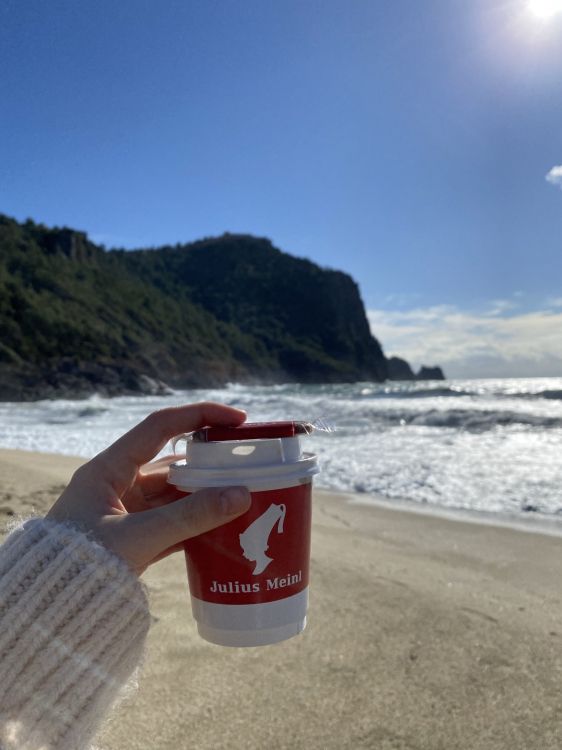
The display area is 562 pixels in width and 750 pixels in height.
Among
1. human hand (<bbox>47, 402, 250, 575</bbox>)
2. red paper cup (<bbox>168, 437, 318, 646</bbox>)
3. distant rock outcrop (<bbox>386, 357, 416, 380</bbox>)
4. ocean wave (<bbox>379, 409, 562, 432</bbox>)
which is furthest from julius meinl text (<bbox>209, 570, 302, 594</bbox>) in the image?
distant rock outcrop (<bbox>386, 357, 416, 380</bbox>)

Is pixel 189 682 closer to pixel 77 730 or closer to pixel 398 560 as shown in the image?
pixel 77 730

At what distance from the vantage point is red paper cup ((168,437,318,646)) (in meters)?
1.13

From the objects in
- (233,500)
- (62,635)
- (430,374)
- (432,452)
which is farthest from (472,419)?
(430,374)

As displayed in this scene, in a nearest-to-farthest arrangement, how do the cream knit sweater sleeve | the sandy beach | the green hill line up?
the cream knit sweater sleeve < the sandy beach < the green hill

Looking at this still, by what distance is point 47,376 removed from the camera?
33.7 metres

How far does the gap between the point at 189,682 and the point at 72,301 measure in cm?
4579

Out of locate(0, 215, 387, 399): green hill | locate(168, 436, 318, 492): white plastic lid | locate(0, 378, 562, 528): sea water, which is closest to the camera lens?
locate(168, 436, 318, 492): white plastic lid

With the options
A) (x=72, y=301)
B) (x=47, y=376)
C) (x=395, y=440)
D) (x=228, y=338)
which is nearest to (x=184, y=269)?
(x=228, y=338)

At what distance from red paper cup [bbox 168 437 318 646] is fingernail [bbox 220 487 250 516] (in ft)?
0.13

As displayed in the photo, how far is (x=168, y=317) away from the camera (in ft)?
185

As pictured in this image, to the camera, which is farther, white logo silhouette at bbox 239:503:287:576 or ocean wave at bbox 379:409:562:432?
ocean wave at bbox 379:409:562:432

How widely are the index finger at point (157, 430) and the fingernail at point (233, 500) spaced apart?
18cm

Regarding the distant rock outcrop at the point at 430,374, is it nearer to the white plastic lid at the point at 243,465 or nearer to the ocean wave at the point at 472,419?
the ocean wave at the point at 472,419

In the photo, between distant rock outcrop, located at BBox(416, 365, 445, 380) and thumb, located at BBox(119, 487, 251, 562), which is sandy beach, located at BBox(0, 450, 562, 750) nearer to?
thumb, located at BBox(119, 487, 251, 562)
